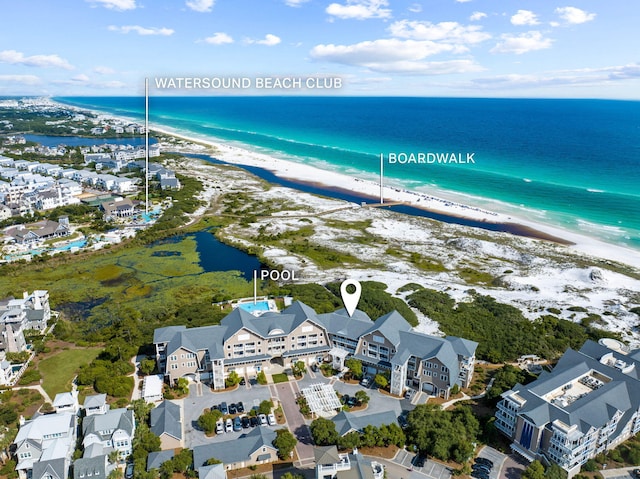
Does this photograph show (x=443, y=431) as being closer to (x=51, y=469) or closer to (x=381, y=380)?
(x=381, y=380)

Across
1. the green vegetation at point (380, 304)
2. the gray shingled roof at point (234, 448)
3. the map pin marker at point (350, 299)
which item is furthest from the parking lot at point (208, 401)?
the green vegetation at point (380, 304)

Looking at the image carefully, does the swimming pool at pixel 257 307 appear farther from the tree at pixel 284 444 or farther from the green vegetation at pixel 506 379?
the green vegetation at pixel 506 379

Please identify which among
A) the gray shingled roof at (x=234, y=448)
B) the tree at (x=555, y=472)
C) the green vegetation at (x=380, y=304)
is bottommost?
the gray shingled roof at (x=234, y=448)

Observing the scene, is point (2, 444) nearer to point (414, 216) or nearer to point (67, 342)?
point (67, 342)

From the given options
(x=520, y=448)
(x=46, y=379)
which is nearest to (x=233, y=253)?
(x=46, y=379)

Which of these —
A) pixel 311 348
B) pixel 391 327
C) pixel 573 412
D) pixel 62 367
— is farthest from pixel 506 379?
pixel 62 367

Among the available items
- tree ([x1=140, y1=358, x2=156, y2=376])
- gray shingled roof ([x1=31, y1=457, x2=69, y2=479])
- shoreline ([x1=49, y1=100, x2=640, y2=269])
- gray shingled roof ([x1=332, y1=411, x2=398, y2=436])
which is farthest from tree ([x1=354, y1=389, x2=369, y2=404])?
shoreline ([x1=49, y1=100, x2=640, y2=269])

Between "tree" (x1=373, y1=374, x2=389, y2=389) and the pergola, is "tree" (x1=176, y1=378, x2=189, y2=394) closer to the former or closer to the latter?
the pergola
